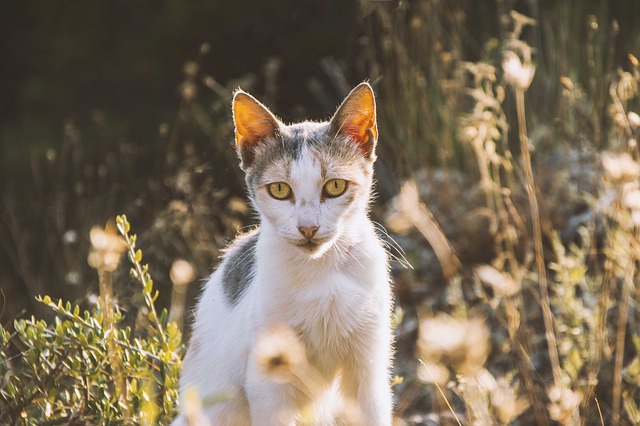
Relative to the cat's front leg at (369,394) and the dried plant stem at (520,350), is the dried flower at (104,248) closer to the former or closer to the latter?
the cat's front leg at (369,394)

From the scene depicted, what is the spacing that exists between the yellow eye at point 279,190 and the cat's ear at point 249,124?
18 cm

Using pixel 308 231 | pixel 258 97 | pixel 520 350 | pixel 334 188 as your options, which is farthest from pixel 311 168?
pixel 258 97

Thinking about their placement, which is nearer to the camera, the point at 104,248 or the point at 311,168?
the point at 104,248

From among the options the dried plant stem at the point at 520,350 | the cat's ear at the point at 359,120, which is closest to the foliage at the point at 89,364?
the cat's ear at the point at 359,120

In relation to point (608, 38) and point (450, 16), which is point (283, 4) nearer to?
point (450, 16)

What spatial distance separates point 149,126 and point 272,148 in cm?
359

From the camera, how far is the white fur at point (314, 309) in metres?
2.16

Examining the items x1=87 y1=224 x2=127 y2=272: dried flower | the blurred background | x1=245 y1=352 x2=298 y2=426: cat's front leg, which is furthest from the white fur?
the blurred background

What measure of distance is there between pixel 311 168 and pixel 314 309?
0.37 meters

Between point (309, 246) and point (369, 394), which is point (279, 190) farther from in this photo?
point (369, 394)

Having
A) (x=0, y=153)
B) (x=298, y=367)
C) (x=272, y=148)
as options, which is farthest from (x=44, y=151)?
(x=298, y=367)

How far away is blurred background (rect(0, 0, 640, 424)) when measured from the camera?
4.05 meters

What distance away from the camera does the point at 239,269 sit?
246 cm

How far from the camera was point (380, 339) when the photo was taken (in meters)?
2.27
